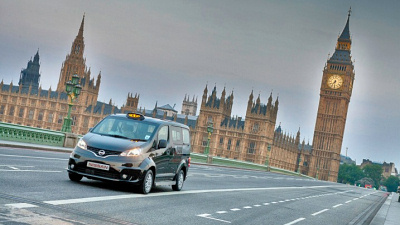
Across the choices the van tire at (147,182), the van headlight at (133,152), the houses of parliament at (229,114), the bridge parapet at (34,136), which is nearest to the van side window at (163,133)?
the van tire at (147,182)

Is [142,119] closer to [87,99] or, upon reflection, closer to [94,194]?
[94,194]

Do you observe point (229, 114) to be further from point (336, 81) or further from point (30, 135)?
point (30, 135)

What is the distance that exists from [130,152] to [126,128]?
113 centimetres

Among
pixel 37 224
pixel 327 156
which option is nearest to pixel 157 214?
pixel 37 224

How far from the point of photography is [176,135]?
14.3 meters

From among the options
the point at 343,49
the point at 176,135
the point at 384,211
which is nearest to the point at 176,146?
the point at 176,135

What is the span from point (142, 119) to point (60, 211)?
501 cm

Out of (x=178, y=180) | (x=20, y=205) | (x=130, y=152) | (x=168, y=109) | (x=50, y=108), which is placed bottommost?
(x=20, y=205)

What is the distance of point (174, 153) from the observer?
45.9 feet

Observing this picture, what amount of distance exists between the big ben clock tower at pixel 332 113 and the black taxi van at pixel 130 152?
137073 millimetres

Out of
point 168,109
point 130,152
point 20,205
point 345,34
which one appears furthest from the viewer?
point 168,109

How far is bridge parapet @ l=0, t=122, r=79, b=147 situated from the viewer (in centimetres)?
2716

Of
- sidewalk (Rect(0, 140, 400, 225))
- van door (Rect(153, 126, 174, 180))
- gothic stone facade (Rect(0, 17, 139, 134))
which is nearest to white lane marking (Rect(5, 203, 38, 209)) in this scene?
van door (Rect(153, 126, 174, 180))

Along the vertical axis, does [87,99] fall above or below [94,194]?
→ above
